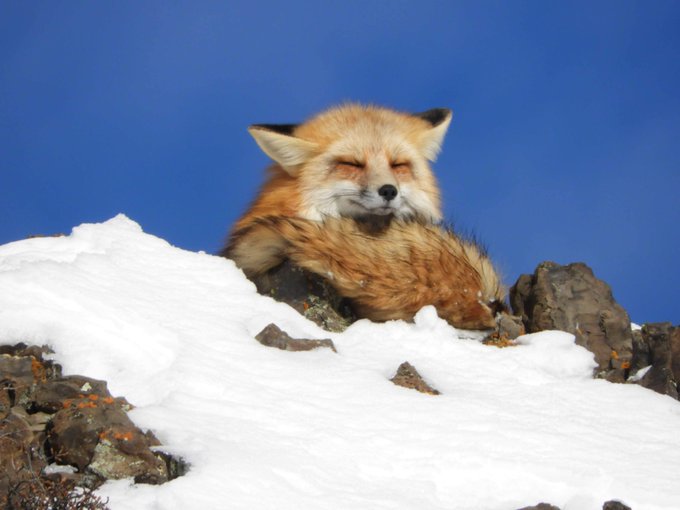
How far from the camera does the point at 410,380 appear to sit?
5.12m

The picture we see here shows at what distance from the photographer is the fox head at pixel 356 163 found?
716 centimetres

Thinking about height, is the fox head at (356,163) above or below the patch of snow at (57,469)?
above

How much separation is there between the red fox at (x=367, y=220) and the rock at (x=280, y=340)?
3.39ft

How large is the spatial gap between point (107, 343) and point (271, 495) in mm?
1553

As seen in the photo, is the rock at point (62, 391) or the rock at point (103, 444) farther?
the rock at point (62, 391)

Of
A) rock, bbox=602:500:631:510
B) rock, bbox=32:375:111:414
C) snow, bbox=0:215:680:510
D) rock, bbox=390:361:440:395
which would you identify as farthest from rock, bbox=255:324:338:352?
rock, bbox=602:500:631:510

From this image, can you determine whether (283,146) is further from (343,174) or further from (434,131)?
(434,131)

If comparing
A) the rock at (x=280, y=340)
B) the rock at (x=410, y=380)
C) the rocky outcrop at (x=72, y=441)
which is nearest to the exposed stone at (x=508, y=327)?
the rock at (x=410, y=380)

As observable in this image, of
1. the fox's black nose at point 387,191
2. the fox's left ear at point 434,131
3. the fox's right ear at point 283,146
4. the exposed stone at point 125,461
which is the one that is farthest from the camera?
the fox's left ear at point 434,131

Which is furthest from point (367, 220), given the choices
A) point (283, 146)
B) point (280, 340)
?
point (280, 340)

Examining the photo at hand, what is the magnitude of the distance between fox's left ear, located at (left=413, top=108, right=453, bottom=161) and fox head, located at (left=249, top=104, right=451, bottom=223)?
0.07 feet

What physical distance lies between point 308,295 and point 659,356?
8.50ft

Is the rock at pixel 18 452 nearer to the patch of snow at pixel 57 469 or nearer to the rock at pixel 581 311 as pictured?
the patch of snow at pixel 57 469

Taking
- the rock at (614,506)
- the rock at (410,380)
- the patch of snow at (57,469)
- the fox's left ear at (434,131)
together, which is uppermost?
the fox's left ear at (434,131)
